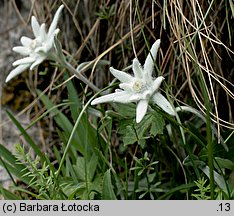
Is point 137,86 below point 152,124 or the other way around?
the other way around

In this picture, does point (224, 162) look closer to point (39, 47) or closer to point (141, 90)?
point (141, 90)

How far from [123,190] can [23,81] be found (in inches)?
31.5

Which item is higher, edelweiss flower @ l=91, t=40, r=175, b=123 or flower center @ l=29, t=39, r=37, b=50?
flower center @ l=29, t=39, r=37, b=50

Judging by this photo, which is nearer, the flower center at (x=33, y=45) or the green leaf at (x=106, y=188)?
the green leaf at (x=106, y=188)

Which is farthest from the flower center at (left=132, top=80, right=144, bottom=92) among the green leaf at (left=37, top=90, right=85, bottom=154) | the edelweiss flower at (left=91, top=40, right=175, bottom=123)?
the green leaf at (left=37, top=90, right=85, bottom=154)

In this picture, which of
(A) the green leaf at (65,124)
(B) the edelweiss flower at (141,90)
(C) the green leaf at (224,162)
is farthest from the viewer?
(A) the green leaf at (65,124)

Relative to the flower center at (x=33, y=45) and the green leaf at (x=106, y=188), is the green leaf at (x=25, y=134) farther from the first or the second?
the green leaf at (x=106, y=188)

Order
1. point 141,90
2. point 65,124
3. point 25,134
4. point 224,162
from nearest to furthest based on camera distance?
point 141,90, point 224,162, point 25,134, point 65,124

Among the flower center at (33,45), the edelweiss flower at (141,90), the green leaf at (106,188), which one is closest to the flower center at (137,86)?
the edelweiss flower at (141,90)

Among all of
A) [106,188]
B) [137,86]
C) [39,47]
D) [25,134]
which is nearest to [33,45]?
[39,47]

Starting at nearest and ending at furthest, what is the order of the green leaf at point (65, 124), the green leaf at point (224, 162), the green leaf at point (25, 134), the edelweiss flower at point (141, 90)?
the edelweiss flower at point (141, 90)
the green leaf at point (224, 162)
the green leaf at point (25, 134)
the green leaf at point (65, 124)

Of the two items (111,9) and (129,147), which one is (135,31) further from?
(129,147)

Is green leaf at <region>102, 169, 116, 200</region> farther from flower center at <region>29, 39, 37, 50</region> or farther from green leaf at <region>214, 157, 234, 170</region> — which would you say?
flower center at <region>29, 39, 37, 50</region>
